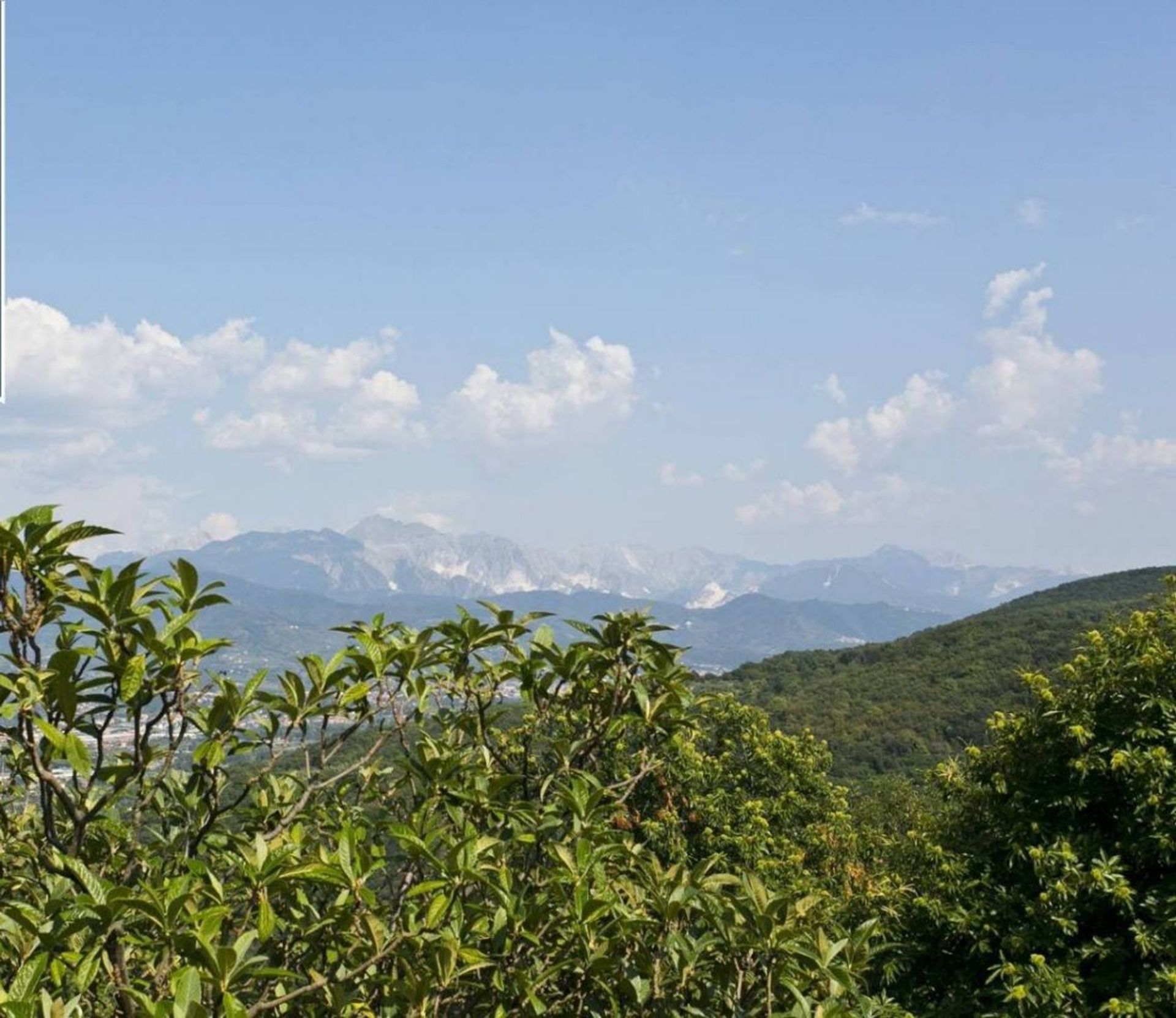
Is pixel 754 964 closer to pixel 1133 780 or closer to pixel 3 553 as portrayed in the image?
pixel 3 553

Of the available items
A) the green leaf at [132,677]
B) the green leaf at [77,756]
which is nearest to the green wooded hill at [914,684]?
the green leaf at [132,677]

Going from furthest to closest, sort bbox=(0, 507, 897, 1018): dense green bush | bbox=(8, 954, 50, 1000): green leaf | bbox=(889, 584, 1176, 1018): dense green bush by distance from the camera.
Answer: bbox=(889, 584, 1176, 1018): dense green bush
bbox=(0, 507, 897, 1018): dense green bush
bbox=(8, 954, 50, 1000): green leaf

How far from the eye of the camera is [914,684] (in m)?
78.9

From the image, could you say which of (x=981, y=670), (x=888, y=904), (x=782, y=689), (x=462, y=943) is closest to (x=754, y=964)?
(x=462, y=943)

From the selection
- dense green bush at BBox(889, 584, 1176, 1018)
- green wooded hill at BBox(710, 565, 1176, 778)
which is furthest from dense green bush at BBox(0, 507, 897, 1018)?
green wooded hill at BBox(710, 565, 1176, 778)

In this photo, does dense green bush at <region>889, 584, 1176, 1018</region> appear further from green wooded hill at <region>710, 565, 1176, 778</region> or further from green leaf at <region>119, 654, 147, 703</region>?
green wooded hill at <region>710, 565, 1176, 778</region>

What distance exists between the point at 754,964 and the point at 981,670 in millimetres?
82318

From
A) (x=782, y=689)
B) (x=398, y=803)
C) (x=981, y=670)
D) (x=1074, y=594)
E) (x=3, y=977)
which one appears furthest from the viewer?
(x=1074, y=594)

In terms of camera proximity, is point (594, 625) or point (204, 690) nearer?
point (204, 690)

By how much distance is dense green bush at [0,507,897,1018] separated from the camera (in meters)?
3.47

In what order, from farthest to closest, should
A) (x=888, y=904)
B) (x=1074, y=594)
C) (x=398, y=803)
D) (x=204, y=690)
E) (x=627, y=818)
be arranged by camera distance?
(x=1074, y=594), (x=888, y=904), (x=627, y=818), (x=398, y=803), (x=204, y=690)

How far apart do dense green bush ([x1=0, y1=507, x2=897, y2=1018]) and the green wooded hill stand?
114ft

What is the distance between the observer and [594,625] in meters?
5.73

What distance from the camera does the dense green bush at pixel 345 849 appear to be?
11.4ft
